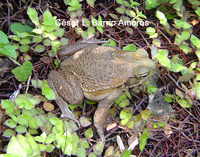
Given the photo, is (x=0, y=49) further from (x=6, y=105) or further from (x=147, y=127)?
(x=147, y=127)

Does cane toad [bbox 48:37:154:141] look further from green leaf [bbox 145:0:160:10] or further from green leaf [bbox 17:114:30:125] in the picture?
green leaf [bbox 145:0:160:10]

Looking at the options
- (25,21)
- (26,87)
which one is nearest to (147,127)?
(26,87)

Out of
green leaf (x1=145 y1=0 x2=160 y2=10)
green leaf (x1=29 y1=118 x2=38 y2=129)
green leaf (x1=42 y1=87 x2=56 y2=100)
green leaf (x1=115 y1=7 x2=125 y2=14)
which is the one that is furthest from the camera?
green leaf (x1=145 y1=0 x2=160 y2=10)

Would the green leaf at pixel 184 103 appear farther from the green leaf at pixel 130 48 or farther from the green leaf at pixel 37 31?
the green leaf at pixel 37 31

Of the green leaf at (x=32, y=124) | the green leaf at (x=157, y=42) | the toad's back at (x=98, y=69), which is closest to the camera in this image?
the green leaf at (x=32, y=124)

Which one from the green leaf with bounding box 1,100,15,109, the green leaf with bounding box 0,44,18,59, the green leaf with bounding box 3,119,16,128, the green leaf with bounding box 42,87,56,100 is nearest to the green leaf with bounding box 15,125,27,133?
the green leaf with bounding box 3,119,16,128

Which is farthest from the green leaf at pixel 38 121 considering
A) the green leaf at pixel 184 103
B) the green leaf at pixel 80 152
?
the green leaf at pixel 184 103

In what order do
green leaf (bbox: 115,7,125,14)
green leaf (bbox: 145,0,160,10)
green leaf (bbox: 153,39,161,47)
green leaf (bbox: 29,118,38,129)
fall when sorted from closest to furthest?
green leaf (bbox: 29,118,38,129) < green leaf (bbox: 153,39,161,47) < green leaf (bbox: 115,7,125,14) < green leaf (bbox: 145,0,160,10)
